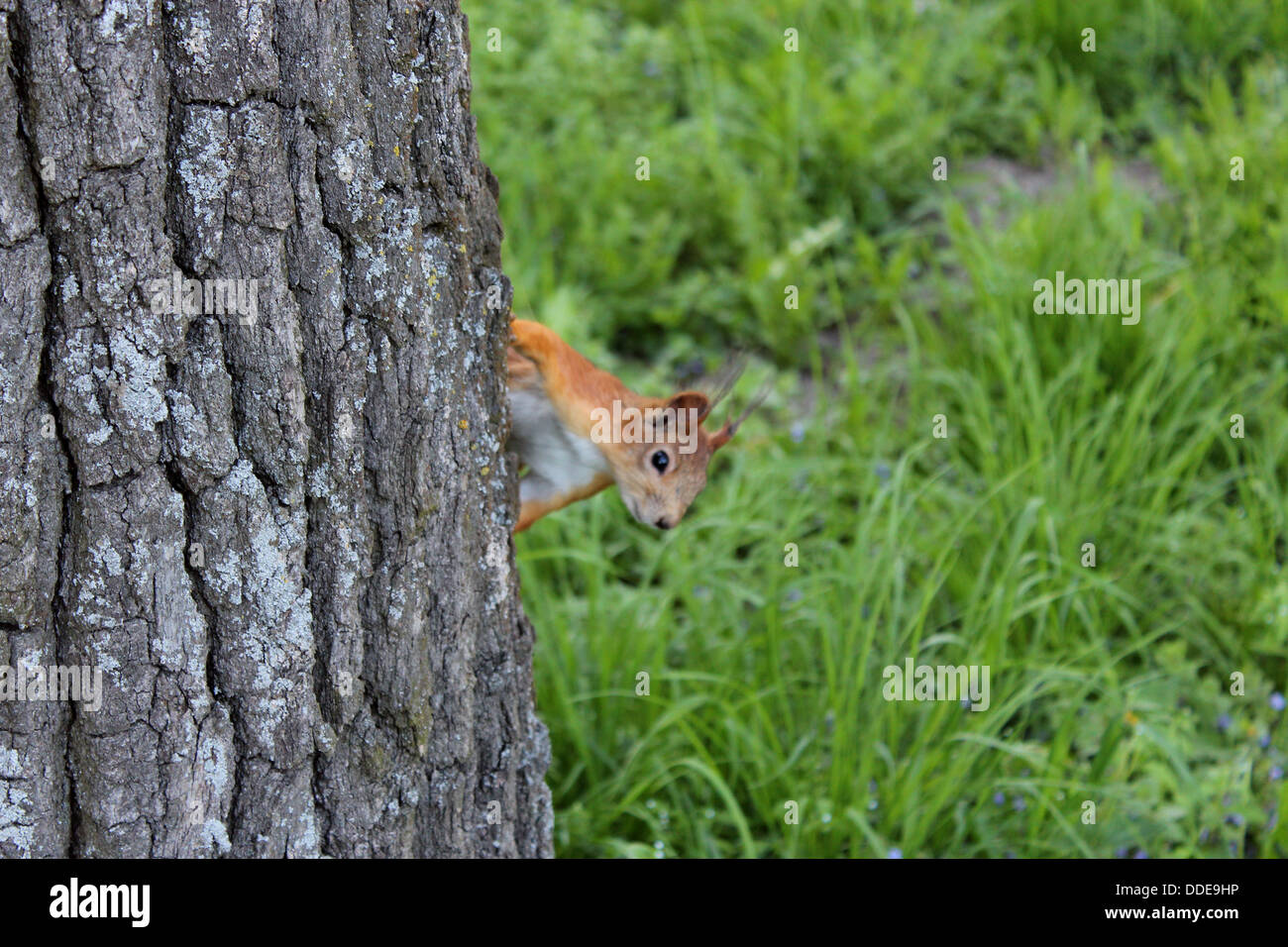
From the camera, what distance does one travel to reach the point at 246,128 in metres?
1.50

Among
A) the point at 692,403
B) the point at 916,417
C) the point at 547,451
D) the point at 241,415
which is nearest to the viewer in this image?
the point at 241,415

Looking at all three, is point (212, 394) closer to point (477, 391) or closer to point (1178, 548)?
point (477, 391)

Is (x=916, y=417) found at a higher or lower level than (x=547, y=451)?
higher

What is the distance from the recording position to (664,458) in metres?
2.17

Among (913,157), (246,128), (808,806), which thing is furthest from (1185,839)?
(913,157)

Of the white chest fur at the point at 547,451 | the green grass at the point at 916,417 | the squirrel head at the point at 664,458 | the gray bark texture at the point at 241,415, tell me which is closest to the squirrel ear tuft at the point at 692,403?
the squirrel head at the point at 664,458

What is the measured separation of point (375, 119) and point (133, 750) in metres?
0.91

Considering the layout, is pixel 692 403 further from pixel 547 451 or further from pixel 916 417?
pixel 916 417

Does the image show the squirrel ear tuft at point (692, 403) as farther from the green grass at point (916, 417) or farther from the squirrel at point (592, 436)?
the green grass at point (916, 417)

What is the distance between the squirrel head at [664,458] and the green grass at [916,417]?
2.22ft

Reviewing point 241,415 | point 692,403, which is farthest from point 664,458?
point 241,415

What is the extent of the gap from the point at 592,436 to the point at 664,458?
14 cm

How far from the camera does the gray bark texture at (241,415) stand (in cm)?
144

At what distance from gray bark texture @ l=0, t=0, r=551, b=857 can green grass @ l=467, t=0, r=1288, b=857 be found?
1.04 metres
